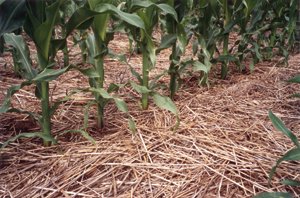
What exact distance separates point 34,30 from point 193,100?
1.01 meters

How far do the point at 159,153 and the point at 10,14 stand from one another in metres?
0.83

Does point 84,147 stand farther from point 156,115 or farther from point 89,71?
point 156,115

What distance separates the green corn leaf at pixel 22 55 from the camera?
1480mm

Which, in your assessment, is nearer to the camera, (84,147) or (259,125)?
(84,147)

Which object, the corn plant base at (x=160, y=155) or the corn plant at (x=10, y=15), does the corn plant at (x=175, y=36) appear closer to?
the corn plant base at (x=160, y=155)

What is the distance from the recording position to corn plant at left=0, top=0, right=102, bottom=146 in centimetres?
134

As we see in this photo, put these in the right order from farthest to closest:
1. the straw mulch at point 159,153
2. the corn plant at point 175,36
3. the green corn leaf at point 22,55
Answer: the corn plant at point 175,36, the green corn leaf at point 22,55, the straw mulch at point 159,153

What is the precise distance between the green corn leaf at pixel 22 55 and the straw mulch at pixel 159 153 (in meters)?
0.31

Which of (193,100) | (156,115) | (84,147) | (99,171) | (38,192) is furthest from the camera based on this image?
(193,100)

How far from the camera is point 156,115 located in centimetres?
183

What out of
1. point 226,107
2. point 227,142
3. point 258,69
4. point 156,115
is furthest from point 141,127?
point 258,69

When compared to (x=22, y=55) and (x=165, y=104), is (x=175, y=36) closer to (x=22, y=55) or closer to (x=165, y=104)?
(x=165, y=104)

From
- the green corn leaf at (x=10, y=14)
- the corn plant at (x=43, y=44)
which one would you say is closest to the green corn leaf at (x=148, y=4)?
the corn plant at (x=43, y=44)

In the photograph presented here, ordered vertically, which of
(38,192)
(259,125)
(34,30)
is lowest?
(38,192)
